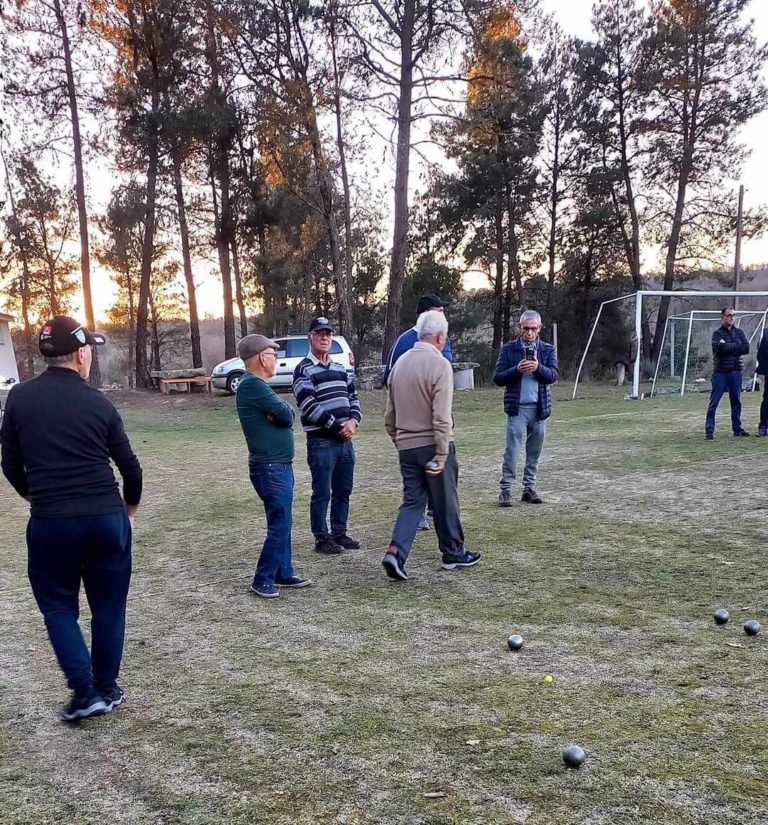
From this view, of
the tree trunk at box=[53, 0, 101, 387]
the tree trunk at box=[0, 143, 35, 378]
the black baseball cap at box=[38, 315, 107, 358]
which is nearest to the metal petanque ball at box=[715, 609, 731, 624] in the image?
the black baseball cap at box=[38, 315, 107, 358]

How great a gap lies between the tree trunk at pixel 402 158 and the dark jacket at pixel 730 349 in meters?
8.62

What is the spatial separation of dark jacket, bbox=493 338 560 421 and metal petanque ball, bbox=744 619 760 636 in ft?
10.2

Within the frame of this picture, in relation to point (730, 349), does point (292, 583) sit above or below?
below

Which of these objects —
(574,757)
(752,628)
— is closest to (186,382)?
(752,628)

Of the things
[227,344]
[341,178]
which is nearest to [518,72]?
[341,178]

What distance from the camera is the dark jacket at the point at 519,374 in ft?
21.2

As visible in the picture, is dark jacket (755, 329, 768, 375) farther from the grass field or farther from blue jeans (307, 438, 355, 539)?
blue jeans (307, 438, 355, 539)

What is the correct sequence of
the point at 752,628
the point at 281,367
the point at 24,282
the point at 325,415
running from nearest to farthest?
the point at 752,628
the point at 325,415
the point at 281,367
the point at 24,282

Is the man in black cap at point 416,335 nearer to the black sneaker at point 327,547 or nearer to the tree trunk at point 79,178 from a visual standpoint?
the black sneaker at point 327,547

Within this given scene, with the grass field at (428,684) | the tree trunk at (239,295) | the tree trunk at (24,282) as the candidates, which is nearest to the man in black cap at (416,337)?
the grass field at (428,684)

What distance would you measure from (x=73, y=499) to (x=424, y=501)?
254 cm

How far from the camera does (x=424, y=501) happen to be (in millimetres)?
4867

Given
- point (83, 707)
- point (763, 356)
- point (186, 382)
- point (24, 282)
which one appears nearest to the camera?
point (83, 707)

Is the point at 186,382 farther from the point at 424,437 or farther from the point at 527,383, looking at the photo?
the point at 424,437
